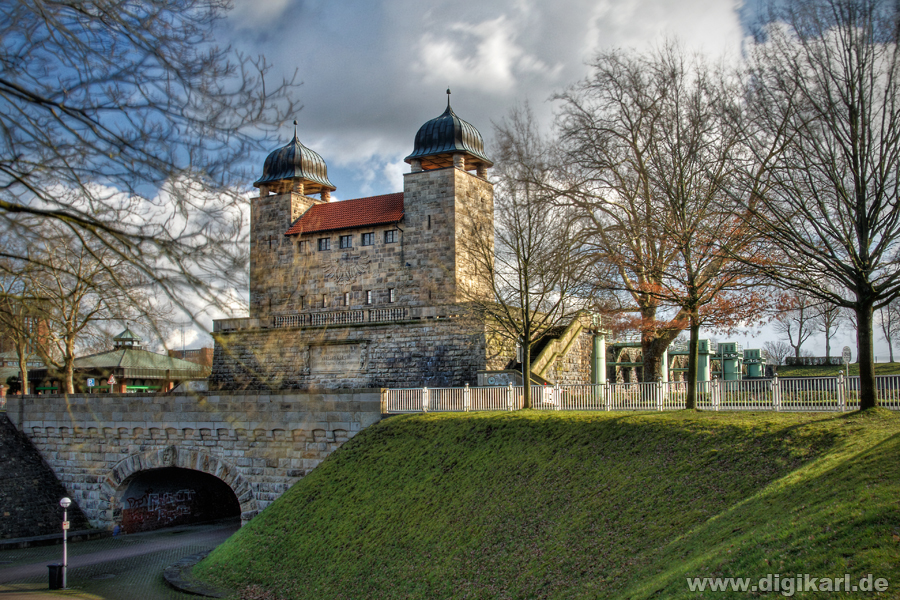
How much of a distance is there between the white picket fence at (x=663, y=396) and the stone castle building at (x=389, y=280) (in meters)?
5.19

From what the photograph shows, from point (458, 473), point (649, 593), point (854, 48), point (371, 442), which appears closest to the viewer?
point (649, 593)

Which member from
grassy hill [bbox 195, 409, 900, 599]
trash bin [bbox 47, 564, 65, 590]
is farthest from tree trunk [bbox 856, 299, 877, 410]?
trash bin [bbox 47, 564, 65, 590]

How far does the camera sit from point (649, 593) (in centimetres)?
890

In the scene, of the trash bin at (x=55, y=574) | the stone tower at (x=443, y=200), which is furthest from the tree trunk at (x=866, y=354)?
the trash bin at (x=55, y=574)

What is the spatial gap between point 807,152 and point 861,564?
354 inches

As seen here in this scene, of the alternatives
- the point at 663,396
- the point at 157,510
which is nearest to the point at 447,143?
the point at 663,396

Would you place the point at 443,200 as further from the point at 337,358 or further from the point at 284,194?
the point at 284,194

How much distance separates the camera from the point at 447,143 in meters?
31.9

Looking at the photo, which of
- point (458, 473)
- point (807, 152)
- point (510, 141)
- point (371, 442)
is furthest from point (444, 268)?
point (807, 152)

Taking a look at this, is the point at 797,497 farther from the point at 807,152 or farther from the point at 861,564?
the point at 807,152

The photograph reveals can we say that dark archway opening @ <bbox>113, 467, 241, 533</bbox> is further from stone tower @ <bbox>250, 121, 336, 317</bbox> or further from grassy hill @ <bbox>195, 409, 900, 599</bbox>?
stone tower @ <bbox>250, 121, 336, 317</bbox>

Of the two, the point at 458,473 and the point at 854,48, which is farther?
the point at 458,473

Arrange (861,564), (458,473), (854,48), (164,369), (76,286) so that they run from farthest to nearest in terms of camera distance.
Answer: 1. (164,369)
2. (458,473)
3. (854,48)
4. (861,564)
5. (76,286)

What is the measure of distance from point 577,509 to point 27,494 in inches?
885
